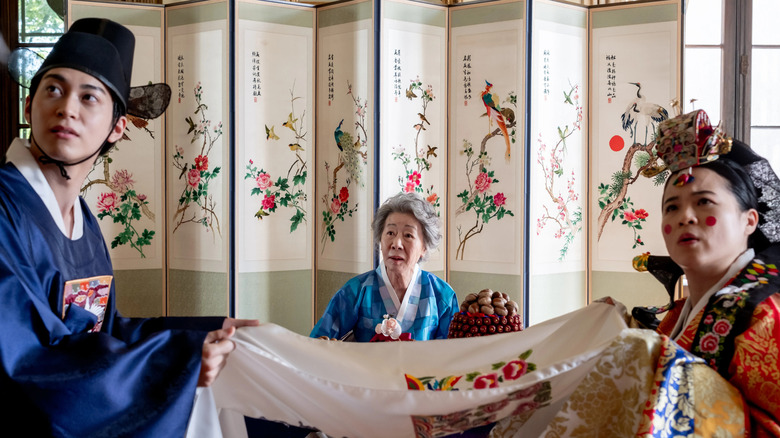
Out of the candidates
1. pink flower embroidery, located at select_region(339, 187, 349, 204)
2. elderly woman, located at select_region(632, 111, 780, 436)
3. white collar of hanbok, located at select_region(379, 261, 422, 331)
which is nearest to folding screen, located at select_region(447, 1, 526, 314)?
pink flower embroidery, located at select_region(339, 187, 349, 204)

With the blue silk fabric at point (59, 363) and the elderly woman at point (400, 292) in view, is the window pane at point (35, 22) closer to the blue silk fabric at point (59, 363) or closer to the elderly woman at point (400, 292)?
the elderly woman at point (400, 292)

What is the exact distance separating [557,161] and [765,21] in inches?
65.3

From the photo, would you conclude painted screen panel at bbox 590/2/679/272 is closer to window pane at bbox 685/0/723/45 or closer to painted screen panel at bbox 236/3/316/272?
window pane at bbox 685/0/723/45

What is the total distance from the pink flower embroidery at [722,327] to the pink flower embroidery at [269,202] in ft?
9.03

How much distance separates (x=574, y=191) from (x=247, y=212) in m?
1.85

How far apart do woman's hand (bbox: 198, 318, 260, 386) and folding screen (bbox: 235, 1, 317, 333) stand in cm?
228

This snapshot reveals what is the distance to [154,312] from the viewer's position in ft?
12.8

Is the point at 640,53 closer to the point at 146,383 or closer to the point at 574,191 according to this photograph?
the point at 574,191

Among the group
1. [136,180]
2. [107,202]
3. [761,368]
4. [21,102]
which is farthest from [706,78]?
[21,102]

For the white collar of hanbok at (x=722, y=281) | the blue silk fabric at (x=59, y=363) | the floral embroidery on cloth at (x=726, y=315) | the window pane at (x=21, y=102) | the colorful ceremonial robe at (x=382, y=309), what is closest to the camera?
the blue silk fabric at (x=59, y=363)

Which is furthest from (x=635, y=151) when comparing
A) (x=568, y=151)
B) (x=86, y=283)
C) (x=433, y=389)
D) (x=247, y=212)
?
(x=86, y=283)

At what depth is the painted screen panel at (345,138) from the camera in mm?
3785

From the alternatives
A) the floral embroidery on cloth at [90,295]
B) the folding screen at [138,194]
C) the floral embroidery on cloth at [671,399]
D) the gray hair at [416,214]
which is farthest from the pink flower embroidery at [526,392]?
the folding screen at [138,194]

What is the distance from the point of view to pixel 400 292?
110 inches
